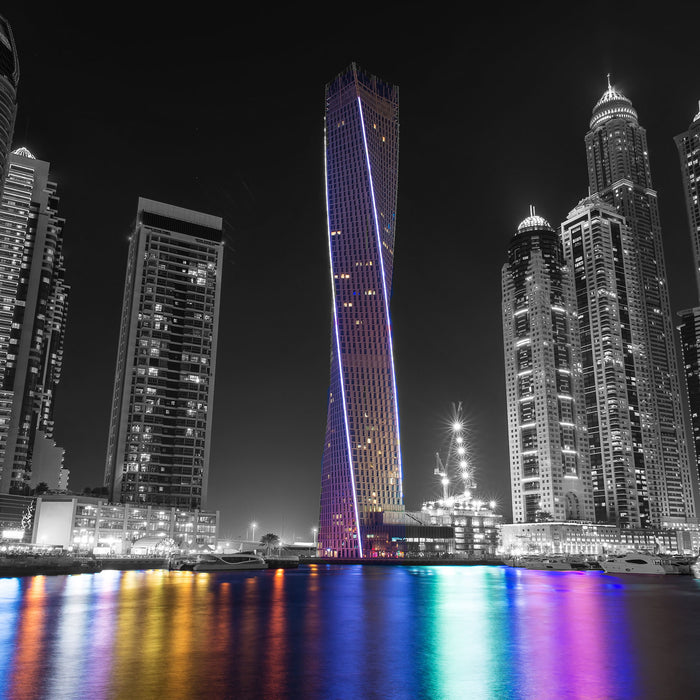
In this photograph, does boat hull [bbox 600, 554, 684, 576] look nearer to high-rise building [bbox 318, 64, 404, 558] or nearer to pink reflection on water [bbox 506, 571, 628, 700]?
high-rise building [bbox 318, 64, 404, 558]

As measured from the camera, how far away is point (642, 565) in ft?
504

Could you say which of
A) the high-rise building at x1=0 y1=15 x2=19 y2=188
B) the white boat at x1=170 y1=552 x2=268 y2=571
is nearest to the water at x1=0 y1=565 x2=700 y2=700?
the white boat at x1=170 y1=552 x2=268 y2=571

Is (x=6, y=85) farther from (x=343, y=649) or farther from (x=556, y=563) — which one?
(x=556, y=563)

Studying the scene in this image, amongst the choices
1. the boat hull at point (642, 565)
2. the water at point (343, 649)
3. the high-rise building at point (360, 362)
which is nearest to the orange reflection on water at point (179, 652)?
the water at point (343, 649)

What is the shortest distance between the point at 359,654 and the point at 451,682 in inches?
327

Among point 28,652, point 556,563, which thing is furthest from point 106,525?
point 28,652

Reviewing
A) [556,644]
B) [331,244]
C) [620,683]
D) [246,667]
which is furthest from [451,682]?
[331,244]

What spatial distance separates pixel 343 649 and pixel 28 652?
1590 cm

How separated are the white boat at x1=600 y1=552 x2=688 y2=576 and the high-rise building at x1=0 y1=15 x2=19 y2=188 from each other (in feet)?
520

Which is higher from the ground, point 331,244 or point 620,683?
point 331,244

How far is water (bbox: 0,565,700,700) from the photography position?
27000mm

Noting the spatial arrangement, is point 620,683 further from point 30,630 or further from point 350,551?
point 350,551

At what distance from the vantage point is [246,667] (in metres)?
31.0

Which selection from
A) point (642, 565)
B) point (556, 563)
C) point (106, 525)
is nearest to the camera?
point (642, 565)
